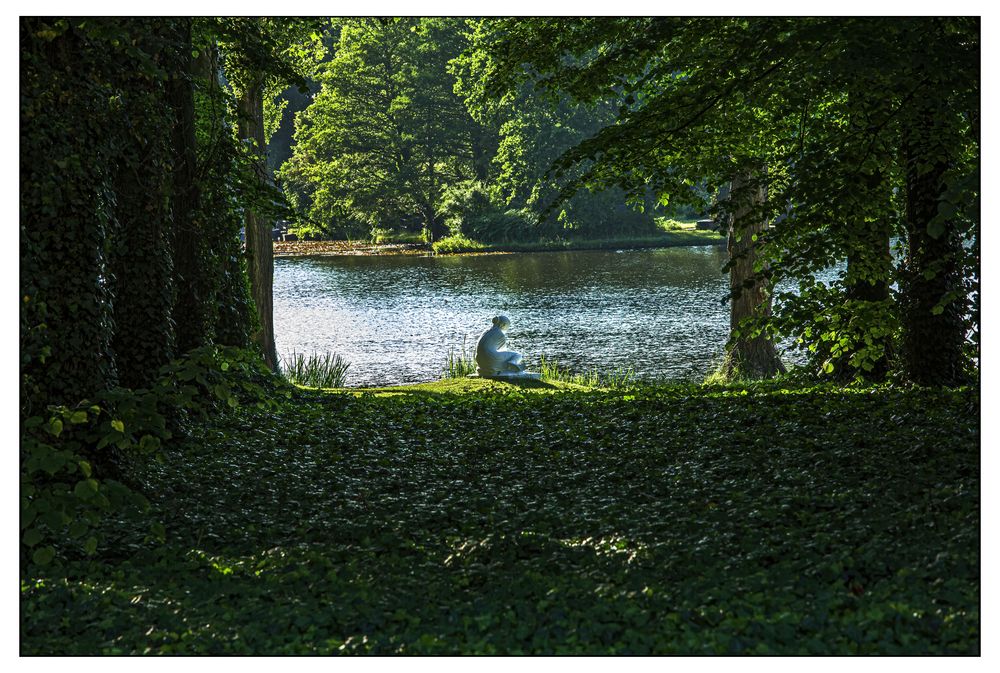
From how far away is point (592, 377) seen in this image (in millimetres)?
14820

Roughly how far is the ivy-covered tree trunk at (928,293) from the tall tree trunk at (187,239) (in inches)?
222

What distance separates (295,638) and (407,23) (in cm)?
3823

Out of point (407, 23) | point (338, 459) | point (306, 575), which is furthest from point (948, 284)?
point (407, 23)

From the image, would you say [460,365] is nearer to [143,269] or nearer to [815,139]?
[815,139]

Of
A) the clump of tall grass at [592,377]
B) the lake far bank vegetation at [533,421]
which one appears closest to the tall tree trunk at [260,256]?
the lake far bank vegetation at [533,421]

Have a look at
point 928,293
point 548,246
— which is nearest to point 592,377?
point 928,293

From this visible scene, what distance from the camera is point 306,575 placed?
4.92m

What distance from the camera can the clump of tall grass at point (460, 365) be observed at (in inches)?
583

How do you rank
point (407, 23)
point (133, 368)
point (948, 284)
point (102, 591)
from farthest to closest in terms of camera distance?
→ point (407, 23)
point (948, 284)
point (133, 368)
point (102, 591)

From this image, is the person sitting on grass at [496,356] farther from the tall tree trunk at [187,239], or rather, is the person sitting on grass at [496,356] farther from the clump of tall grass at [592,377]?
the tall tree trunk at [187,239]

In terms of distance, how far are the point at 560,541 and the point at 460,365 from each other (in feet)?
32.6
